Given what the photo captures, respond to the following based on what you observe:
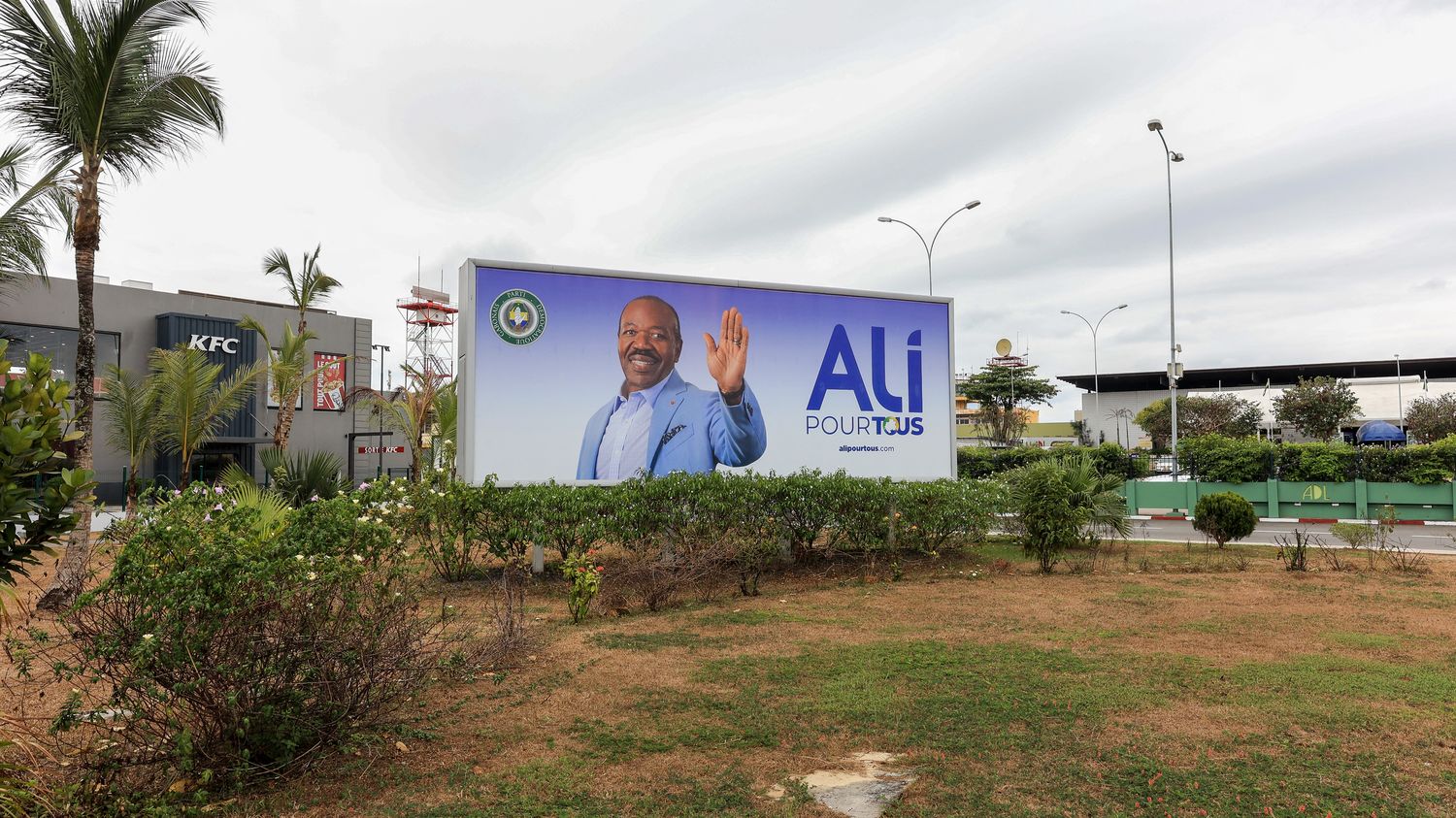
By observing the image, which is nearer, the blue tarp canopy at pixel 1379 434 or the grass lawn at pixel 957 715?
the grass lawn at pixel 957 715

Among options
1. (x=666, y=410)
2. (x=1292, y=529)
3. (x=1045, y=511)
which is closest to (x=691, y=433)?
(x=666, y=410)

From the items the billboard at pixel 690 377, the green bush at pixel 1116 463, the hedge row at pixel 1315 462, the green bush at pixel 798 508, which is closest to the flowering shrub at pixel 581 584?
the billboard at pixel 690 377

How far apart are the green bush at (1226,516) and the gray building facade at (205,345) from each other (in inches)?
932

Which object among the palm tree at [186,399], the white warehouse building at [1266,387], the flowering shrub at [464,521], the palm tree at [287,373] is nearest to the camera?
the flowering shrub at [464,521]

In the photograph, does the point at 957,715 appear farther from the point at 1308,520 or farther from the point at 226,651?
the point at 1308,520

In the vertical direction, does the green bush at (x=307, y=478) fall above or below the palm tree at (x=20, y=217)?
below

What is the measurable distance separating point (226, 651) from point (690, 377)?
28.4 ft

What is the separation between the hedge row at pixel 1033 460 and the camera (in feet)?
86.5

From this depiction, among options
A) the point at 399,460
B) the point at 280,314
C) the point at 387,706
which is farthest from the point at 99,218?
the point at 399,460

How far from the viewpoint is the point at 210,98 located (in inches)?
420

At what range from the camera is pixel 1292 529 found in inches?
810

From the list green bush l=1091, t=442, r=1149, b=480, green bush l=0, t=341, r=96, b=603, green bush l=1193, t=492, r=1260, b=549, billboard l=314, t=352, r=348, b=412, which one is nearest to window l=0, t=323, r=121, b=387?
billboard l=314, t=352, r=348, b=412

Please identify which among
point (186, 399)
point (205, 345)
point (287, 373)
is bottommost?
point (186, 399)

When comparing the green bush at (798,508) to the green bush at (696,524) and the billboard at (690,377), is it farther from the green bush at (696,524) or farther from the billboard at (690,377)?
the billboard at (690,377)
